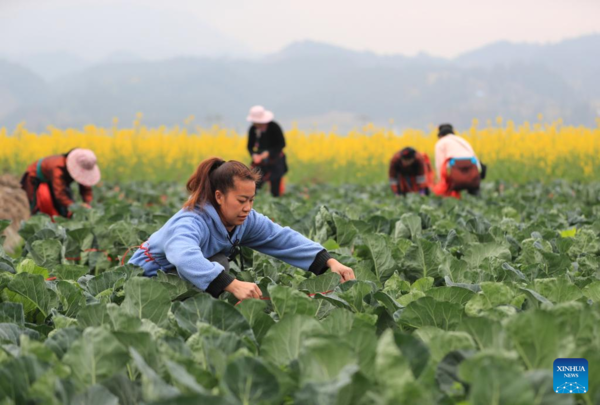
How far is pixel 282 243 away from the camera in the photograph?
3.61 meters

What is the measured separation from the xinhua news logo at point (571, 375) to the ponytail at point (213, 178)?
1.88 meters

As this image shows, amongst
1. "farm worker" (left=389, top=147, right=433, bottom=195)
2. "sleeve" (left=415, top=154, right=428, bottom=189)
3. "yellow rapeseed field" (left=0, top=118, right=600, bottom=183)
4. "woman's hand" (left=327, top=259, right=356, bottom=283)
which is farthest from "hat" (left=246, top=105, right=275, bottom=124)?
"woman's hand" (left=327, top=259, right=356, bottom=283)

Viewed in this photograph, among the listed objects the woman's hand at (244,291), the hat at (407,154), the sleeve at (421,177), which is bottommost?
the sleeve at (421,177)

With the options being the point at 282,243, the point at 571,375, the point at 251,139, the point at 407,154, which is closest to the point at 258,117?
the point at 251,139

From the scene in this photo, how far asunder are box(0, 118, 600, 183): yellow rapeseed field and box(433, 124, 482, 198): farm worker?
5.93 m

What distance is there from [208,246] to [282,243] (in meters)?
0.44

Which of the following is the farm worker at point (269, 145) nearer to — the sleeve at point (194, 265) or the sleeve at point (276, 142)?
the sleeve at point (276, 142)

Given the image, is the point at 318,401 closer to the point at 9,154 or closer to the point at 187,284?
the point at 187,284

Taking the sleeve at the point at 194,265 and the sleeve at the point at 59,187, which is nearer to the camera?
the sleeve at the point at 194,265

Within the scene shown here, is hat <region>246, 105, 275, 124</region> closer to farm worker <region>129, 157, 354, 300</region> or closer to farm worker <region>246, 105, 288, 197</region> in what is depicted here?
farm worker <region>246, 105, 288, 197</region>

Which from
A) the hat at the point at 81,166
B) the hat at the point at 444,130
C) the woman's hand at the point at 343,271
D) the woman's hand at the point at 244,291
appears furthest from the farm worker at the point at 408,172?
the woman's hand at the point at 244,291

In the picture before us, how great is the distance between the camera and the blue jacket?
2953 mm

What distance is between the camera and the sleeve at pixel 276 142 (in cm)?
1086

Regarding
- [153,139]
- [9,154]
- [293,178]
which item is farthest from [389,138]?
[9,154]
